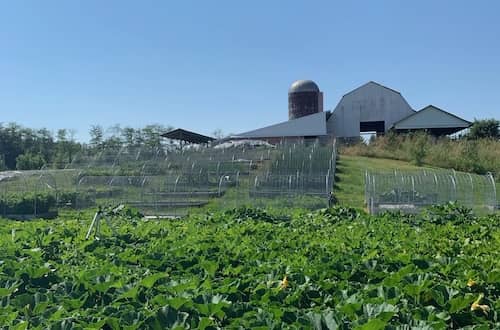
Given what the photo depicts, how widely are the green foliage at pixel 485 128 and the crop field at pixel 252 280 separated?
125ft

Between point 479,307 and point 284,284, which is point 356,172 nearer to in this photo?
point 284,284

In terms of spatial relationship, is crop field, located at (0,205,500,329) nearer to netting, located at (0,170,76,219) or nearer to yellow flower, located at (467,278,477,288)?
yellow flower, located at (467,278,477,288)

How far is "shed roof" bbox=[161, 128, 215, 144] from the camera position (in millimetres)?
35594

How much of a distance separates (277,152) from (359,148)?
12928mm

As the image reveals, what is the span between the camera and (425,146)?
109ft

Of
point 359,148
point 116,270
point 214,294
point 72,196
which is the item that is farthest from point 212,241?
point 359,148

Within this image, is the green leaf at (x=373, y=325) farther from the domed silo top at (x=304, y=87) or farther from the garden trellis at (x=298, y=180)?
the domed silo top at (x=304, y=87)

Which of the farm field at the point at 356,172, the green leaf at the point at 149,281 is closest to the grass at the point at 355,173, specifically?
the farm field at the point at 356,172

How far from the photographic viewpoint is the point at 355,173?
88.4 feet

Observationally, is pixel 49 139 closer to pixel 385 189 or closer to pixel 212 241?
pixel 385 189

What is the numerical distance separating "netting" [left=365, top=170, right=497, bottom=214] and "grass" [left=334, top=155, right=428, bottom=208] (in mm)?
1326

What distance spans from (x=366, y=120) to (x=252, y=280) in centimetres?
4170

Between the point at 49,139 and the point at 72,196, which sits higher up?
the point at 49,139

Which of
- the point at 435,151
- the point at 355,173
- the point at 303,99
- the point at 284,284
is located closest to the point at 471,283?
the point at 284,284
